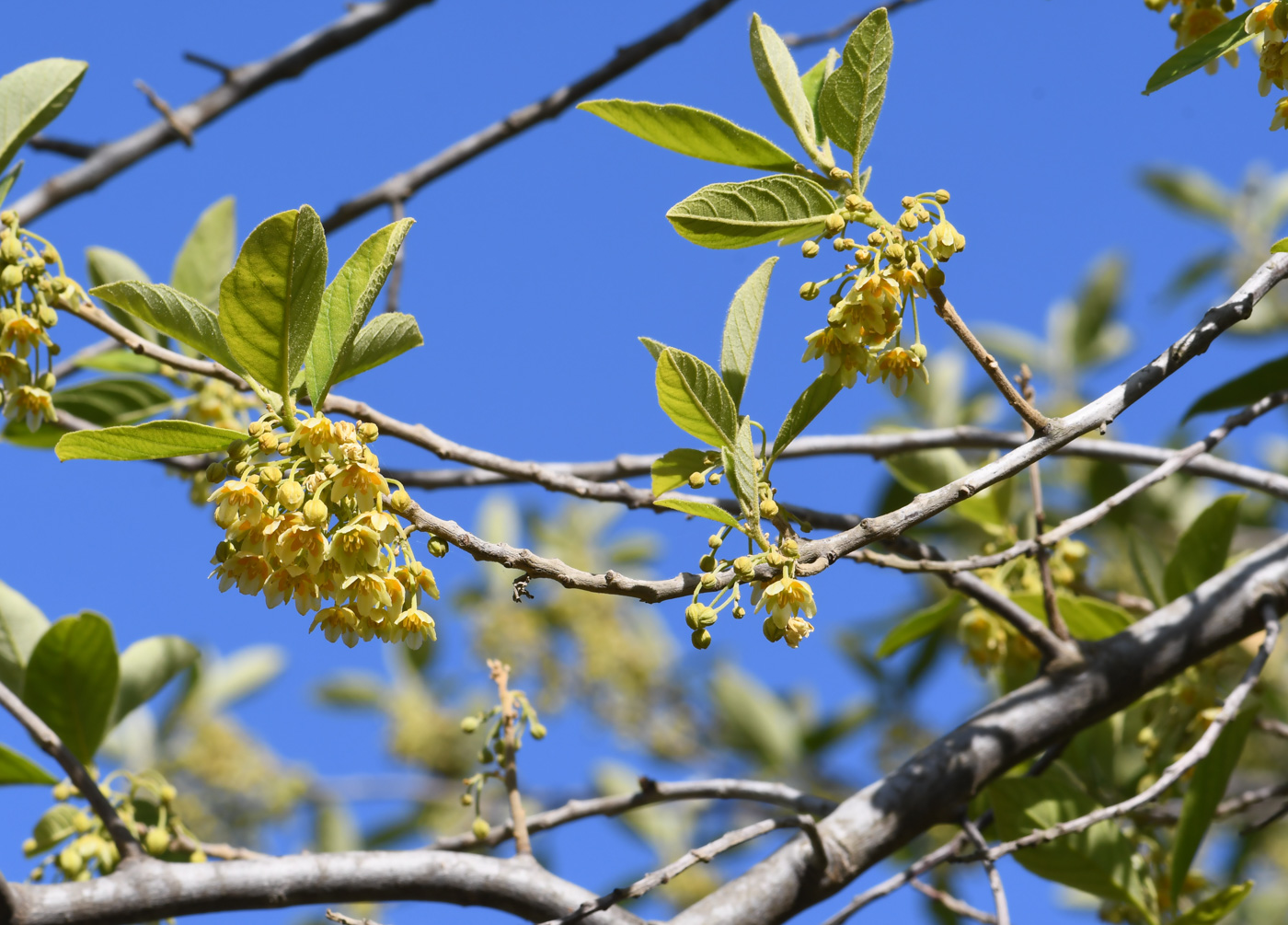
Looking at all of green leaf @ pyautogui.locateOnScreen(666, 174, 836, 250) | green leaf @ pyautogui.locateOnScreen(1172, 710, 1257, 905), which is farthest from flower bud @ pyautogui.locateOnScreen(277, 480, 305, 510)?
green leaf @ pyautogui.locateOnScreen(1172, 710, 1257, 905)

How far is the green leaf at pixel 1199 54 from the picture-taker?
1.54m

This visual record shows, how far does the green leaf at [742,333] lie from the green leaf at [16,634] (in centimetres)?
162

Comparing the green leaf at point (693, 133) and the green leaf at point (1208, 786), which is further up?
the green leaf at point (693, 133)

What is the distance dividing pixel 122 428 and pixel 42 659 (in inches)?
43.7

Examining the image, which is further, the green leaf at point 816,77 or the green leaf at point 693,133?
the green leaf at point 816,77

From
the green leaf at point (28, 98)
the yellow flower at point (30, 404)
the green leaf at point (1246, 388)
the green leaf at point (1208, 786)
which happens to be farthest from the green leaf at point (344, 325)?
the green leaf at point (1246, 388)

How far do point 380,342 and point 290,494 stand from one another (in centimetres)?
26

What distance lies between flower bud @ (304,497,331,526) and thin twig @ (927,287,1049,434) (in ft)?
2.60

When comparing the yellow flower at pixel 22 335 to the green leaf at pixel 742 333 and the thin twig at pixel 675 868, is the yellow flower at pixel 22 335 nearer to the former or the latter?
the green leaf at pixel 742 333

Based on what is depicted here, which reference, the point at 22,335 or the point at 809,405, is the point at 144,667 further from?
the point at 809,405

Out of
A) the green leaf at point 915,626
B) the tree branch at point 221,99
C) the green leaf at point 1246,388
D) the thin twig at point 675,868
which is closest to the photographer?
the thin twig at point 675,868

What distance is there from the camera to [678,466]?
1629 mm

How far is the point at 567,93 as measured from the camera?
3.09 meters

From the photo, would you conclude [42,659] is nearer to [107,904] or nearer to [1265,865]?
[107,904]
